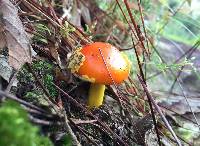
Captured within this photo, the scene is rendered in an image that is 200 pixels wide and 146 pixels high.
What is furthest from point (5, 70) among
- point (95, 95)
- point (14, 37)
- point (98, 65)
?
point (95, 95)

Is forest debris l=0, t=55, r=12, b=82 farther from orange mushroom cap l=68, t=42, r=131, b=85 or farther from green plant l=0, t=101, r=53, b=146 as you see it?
green plant l=0, t=101, r=53, b=146

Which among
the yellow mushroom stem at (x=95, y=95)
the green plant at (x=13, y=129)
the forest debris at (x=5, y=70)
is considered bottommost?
the green plant at (x=13, y=129)

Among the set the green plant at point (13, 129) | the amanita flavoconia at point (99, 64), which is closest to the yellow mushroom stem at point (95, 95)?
the amanita flavoconia at point (99, 64)

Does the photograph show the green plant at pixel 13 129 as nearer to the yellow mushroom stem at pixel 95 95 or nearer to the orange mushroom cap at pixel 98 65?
the orange mushroom cap at pixel 98 65

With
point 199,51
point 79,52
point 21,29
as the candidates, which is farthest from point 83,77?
point 199,51

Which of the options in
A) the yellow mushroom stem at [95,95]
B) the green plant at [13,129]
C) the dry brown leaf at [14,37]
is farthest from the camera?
the yellow mushroom stem at [95,95]

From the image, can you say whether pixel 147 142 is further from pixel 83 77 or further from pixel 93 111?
pixel 83 77
